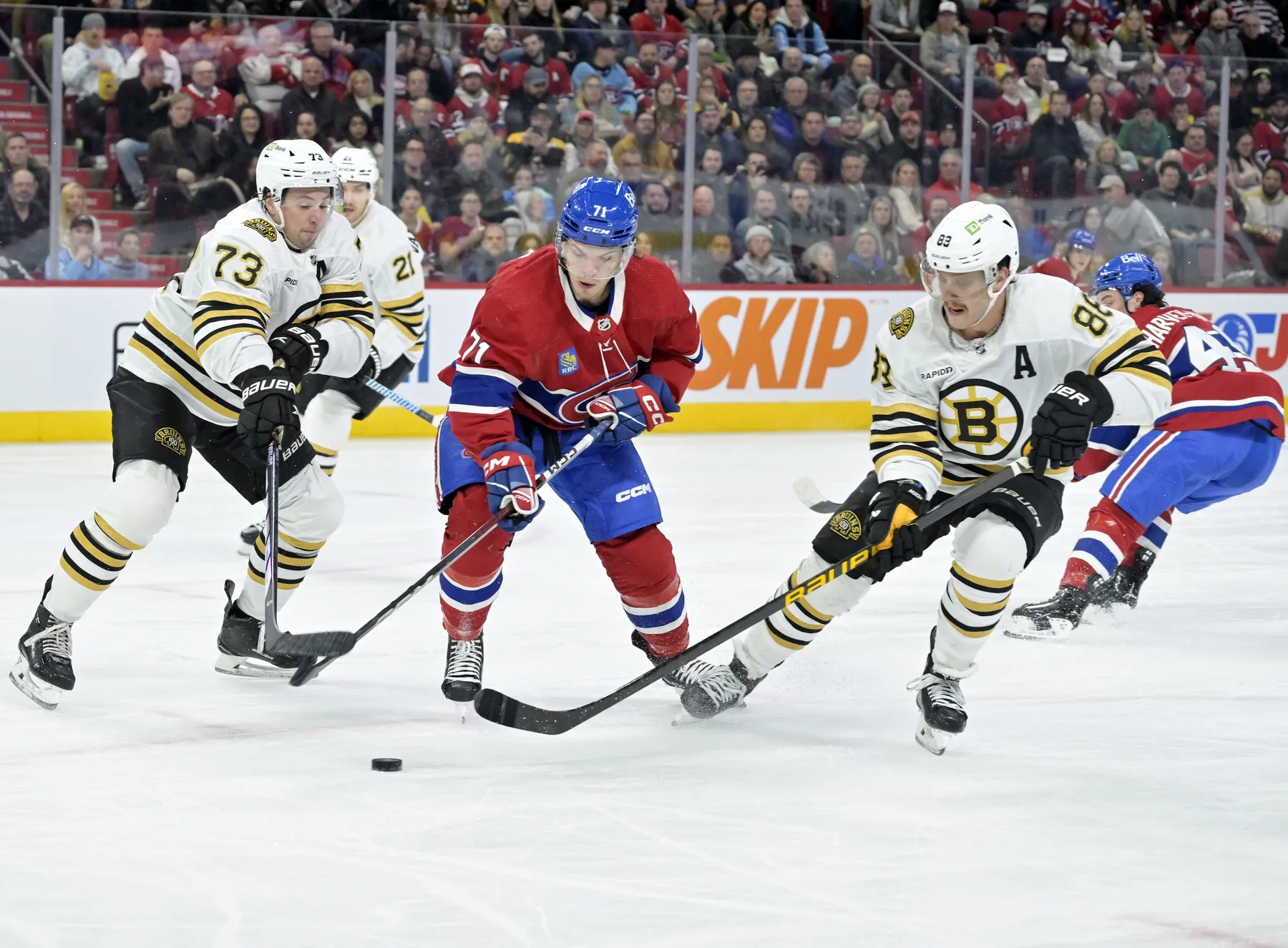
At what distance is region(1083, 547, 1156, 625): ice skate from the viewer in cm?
461

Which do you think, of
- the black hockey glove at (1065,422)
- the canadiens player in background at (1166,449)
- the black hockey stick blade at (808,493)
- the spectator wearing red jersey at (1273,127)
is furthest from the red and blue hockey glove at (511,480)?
the spectator wearing red jersey at (1273,127)

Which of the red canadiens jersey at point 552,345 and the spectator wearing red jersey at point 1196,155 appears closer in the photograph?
the red canadiens jersey at point 552,345

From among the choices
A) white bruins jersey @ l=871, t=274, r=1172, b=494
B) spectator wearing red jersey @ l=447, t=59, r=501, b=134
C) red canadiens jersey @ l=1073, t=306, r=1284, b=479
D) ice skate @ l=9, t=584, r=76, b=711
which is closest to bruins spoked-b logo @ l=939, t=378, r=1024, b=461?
white bruins jersey @ l=871, t=274, r=1172, b=494

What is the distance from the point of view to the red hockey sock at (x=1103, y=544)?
14.6 feet

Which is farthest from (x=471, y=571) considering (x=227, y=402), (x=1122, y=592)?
(x=1122, y=592)

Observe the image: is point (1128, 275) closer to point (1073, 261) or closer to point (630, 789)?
point (630, 789)

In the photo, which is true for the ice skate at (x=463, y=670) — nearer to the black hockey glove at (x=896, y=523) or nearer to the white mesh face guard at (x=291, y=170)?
the black hockey glove at (x=896, y=523)

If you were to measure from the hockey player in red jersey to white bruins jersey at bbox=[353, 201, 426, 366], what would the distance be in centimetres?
378

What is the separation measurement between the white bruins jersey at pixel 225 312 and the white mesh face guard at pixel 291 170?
66 mm

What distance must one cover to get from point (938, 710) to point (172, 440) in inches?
60.9

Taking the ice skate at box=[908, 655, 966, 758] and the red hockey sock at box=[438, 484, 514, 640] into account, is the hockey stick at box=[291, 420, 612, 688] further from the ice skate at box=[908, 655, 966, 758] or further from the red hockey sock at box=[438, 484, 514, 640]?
the ice skate at box=[908, 655, 966, 758]

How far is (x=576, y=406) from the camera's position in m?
3.39

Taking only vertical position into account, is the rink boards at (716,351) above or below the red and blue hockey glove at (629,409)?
below

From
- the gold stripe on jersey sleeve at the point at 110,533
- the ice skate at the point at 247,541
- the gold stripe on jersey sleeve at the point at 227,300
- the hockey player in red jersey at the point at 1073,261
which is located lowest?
the ice skate at the point at 247,541
